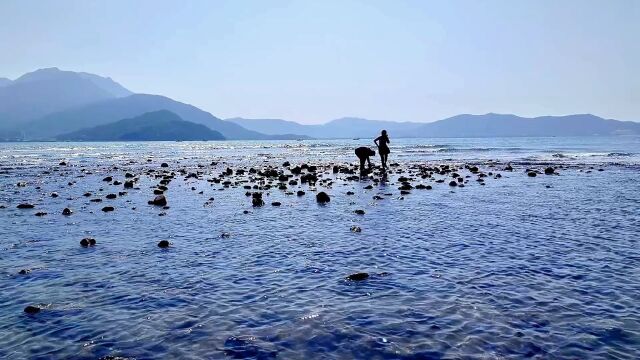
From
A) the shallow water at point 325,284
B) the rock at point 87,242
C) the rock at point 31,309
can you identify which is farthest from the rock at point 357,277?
the rock at point 87,242

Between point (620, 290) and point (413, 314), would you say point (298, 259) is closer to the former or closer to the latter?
point (413, 314)

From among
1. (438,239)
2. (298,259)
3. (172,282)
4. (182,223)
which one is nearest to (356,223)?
(438,239)

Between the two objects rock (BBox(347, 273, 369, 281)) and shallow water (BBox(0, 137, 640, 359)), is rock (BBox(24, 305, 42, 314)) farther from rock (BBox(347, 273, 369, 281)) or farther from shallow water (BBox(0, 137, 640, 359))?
rock (BBox(347, 273, 369, 281))

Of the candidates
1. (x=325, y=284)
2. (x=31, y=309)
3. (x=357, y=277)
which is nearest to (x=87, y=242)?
(x=31, y=309)

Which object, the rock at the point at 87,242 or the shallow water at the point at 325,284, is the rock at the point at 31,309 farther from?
the rock at the point at 87,242

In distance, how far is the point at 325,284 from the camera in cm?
1341

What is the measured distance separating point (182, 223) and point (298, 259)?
986cm

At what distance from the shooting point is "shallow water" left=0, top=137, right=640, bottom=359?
31.4 ft

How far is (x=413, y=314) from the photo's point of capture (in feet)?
36.2

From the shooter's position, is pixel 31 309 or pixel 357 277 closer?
pixel 31 309

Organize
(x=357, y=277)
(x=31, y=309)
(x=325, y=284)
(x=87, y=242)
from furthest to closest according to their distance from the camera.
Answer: (x=87, y=242) → (x=357, y=277) → (x=325, y=284) → (x=31, y=309)

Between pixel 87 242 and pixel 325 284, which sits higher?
pixel 87 242

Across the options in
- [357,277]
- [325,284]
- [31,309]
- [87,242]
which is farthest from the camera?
[87,242]

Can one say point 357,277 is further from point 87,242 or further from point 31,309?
point 87,242
